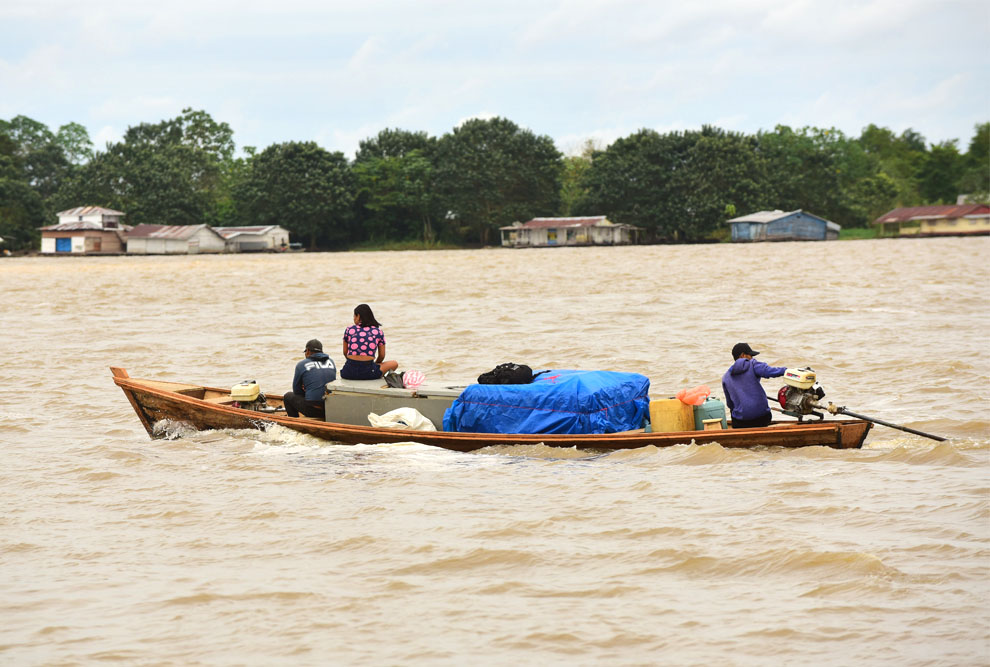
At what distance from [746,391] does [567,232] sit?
68.3 meters

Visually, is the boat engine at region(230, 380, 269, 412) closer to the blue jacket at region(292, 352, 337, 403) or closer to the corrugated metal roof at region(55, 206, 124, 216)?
the blue jacket at region(292, 352, 337, 403)

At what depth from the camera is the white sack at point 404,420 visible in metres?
10.3

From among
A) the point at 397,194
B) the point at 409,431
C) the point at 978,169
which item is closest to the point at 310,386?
the point at 409,431

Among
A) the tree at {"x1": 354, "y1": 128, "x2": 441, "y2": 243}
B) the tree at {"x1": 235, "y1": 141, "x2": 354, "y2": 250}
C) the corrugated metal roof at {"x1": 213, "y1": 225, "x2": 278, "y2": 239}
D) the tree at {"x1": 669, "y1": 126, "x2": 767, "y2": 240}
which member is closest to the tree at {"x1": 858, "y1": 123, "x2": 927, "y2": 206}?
the tree at {"x1": 669, "y1": 126, "x2": 767, "y2": 240}

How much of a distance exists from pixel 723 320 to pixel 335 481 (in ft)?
49.5

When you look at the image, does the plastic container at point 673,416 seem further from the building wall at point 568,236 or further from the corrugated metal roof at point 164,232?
the corrugated metal roof at point 164,232

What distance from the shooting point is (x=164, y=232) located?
7575 cm

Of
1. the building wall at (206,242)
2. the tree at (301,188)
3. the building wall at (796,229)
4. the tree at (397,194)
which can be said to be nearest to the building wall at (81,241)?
the building wall at (206,242)

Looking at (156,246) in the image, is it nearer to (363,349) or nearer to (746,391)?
(363,349)

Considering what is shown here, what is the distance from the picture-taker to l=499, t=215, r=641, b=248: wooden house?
7650 centimetres

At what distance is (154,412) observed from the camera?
37.6 feet

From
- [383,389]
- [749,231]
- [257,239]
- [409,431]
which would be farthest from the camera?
[257,239]

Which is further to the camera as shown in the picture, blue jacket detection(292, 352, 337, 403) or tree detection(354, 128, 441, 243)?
tree detection(354, 128, 441, 243)

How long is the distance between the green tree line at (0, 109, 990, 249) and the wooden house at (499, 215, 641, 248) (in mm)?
1136
